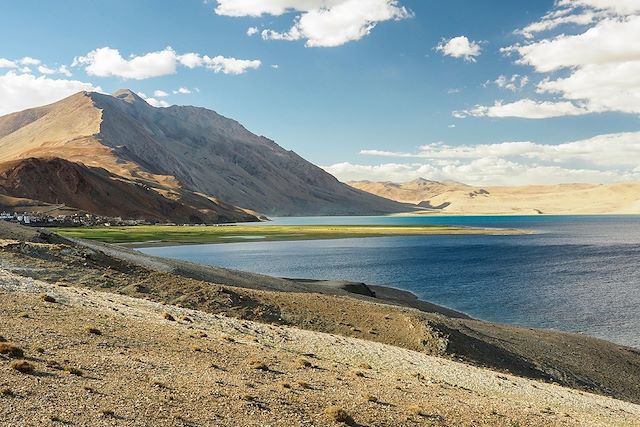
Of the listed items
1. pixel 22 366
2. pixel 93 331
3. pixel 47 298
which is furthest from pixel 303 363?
pixel 47 298

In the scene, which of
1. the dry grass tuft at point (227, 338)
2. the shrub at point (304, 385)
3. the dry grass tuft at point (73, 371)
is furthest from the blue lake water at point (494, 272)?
the dry grass tuft at point (73, 371)

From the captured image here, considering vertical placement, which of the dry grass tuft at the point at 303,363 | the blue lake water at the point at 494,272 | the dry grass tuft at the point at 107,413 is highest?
the dry grass tuft at the point at 107,413

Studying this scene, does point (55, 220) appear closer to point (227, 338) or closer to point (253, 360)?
point (227, 338)

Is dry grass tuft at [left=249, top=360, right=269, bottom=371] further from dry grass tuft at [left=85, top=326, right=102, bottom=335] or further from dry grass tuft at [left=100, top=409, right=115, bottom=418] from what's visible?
dry grass tuft at [left=100, top=409, right=115, bottom=418]

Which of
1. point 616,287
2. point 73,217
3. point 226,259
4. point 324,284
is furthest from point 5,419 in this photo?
point 73,217

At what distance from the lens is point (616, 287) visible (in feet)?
246

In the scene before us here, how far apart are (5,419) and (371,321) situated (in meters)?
28.5

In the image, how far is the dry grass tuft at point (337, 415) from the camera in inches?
641

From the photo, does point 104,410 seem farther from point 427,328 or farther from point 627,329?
point 627,329

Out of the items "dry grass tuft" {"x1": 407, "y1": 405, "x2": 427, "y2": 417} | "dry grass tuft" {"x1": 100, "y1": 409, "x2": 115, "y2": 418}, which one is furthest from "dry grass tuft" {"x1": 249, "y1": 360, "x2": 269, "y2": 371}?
"dry grass tuft" {"x1": 100, "y1": 409, "x2": 115, "y2": 418}

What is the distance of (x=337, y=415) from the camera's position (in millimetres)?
16344

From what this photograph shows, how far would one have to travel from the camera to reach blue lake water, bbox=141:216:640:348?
193 ft

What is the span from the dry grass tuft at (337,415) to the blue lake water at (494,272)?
136 feet

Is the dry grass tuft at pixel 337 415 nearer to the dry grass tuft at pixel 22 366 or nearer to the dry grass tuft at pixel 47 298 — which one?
the dry grass tuft at pixel 22 366
